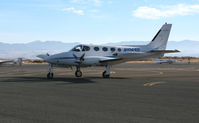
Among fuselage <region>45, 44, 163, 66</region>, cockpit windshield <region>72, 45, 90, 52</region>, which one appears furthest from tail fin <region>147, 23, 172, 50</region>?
cockpit windshield <region>72, 45, 90, 52</region>

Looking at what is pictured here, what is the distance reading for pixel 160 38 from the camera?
29188 mm

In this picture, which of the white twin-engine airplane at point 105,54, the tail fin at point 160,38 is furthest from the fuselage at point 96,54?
the tail fin at point 160,38

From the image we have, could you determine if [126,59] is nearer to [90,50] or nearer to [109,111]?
[90,50]

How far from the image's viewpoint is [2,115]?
27.3ft

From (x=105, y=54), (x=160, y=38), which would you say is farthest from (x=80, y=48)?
(x=160, y=38)

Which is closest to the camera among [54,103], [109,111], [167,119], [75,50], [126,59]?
[167,119]

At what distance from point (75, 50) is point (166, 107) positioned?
1628cm

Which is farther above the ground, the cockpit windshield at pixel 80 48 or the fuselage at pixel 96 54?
the cockpit windshield at pixel 80 48

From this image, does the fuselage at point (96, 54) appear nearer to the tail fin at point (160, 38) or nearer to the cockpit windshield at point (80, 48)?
the cockpit windshield at point (80, 48)

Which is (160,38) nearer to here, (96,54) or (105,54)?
(105,54)

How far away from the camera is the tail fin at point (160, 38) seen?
29016mm

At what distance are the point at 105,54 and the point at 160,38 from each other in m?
6.76

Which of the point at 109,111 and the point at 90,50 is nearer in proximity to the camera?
the point at 109,111

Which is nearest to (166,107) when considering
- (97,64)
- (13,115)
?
(13,115)
